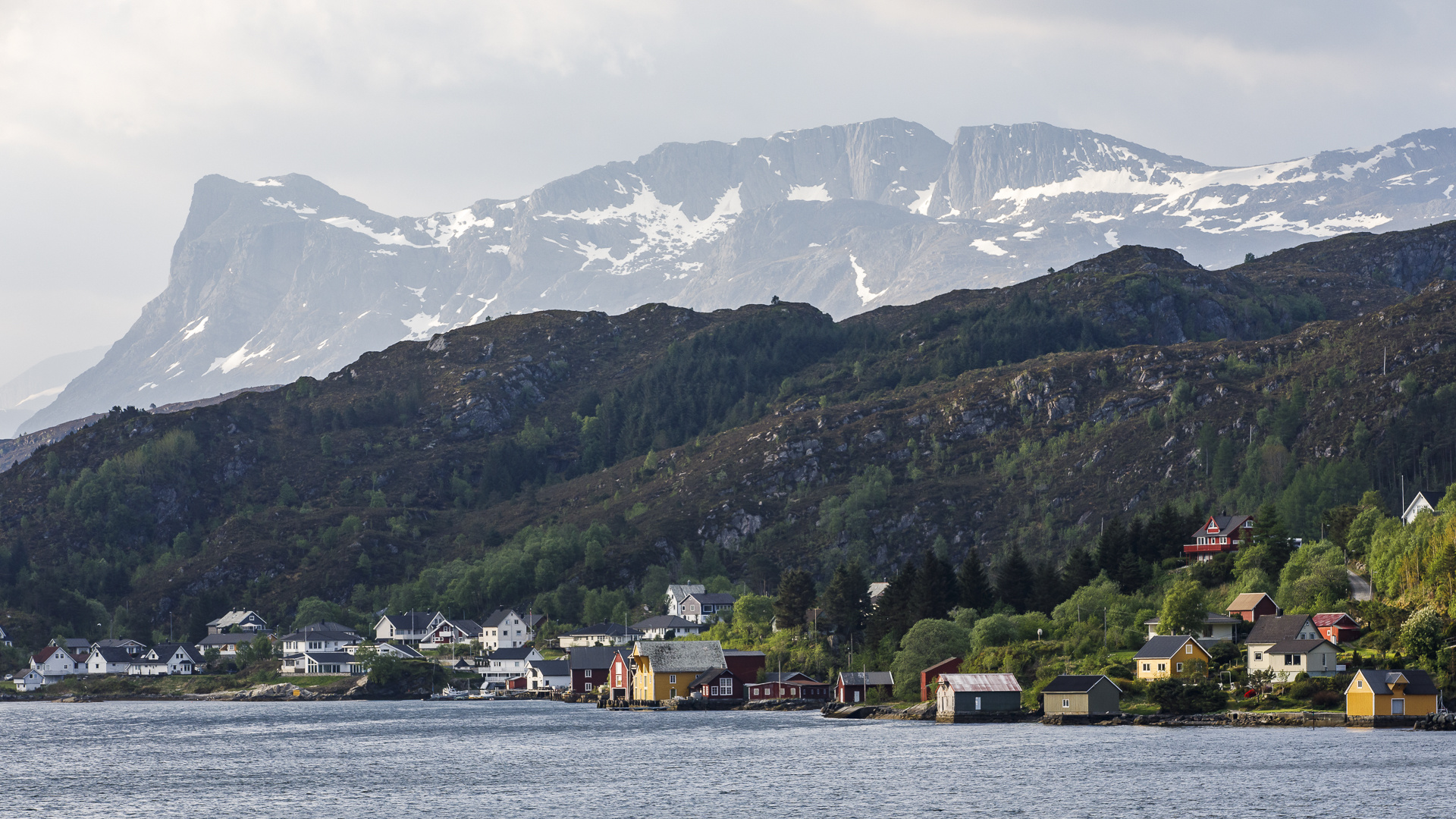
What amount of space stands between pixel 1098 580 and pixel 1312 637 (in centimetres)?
3444

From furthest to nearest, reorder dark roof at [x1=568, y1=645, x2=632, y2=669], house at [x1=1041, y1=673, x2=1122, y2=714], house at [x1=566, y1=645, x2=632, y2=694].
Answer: dark roof at [x1=568, y1=645, x2=632, y2=669] < house at [x1=566, y1=645, x2=632, y2=694] < house at [x1=1041, y1=673, x2=1122, y2=714]

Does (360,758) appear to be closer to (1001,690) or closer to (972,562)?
(1001,690)

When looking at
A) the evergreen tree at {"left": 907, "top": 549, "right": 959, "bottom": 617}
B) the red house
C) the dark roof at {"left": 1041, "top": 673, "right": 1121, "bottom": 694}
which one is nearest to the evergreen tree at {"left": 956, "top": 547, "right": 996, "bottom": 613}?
the evergreen tree at {"left": 907, "top": 549, "right": 959, "bottom": 617}

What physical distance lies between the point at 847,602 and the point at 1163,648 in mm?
45190

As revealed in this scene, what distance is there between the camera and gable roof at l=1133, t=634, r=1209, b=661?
11431cm

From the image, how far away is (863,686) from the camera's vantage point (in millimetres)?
133500

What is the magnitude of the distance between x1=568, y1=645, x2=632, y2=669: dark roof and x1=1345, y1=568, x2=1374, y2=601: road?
258 feet

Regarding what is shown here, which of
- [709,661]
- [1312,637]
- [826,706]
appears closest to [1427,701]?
[1312,637]

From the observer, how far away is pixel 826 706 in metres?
133

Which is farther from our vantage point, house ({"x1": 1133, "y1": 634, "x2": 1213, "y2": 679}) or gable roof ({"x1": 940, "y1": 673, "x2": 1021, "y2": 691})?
gable roof ({"x1": 940, "y1": 673, "x2": 1021, "y2": 691})

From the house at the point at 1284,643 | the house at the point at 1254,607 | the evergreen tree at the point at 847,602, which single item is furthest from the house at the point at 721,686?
the house at the point at 1284,643

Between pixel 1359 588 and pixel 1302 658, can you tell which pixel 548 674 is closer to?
pixel 1359 588

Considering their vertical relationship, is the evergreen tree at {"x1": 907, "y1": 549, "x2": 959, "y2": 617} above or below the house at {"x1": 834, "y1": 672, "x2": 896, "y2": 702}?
above

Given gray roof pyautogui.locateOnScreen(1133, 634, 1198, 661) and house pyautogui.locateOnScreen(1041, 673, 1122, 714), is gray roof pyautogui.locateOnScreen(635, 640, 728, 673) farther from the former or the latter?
gray roof pyautogui.locateOnScreen(1133, 634, 1198, 661)
